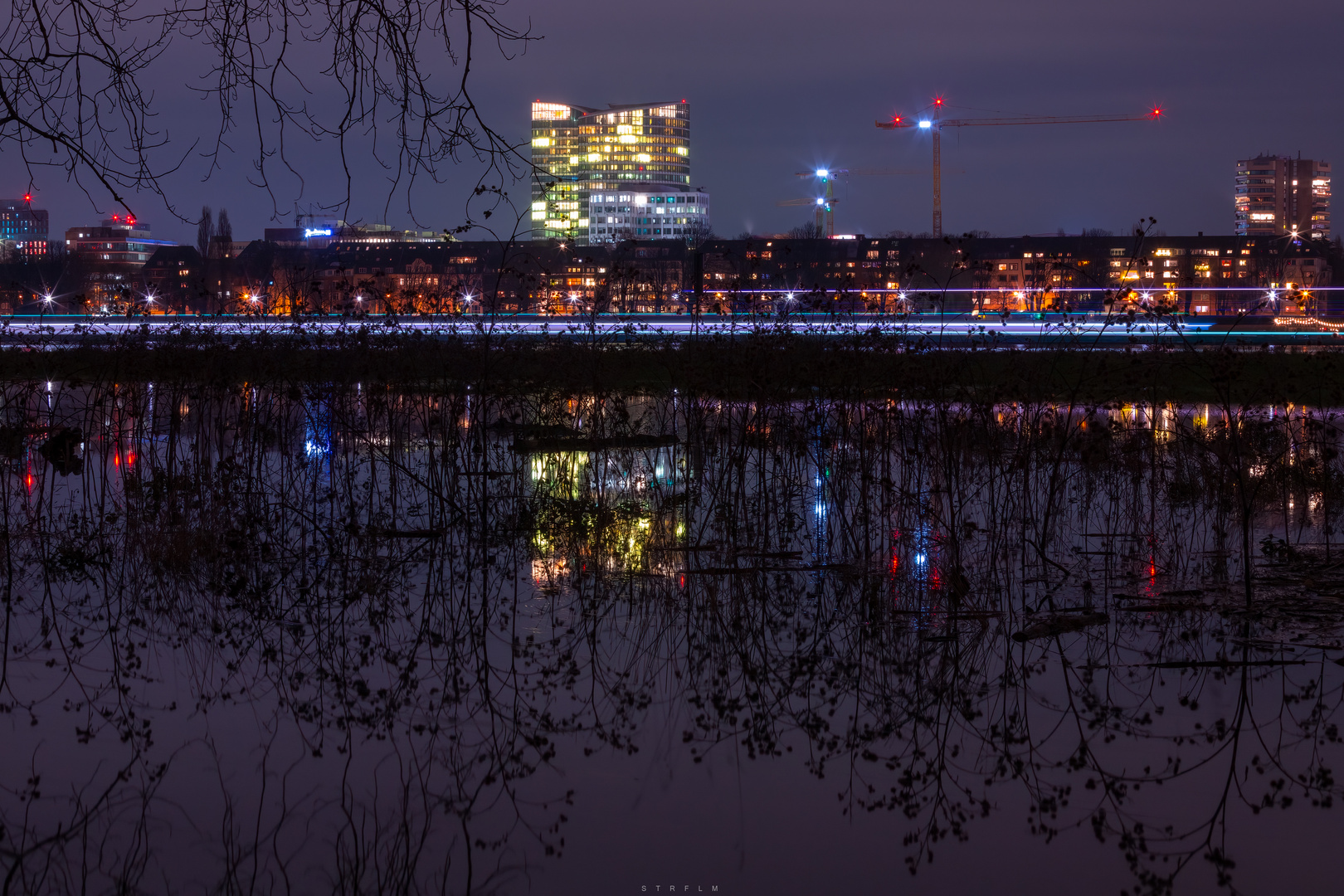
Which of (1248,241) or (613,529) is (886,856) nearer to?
(613,529)

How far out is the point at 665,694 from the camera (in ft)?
17.7

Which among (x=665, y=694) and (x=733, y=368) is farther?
(x=733, y=368)

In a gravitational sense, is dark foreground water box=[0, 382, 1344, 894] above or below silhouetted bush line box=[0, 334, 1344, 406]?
below

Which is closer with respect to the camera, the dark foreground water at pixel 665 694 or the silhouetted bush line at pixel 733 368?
the dark foreground water at pixel 665 694

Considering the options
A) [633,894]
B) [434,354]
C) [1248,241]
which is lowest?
[633,894]

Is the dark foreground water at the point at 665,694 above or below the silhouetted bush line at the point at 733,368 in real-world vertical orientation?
below

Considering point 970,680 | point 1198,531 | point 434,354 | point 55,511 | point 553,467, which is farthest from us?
point 434,354

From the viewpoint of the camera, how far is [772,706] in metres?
5.21

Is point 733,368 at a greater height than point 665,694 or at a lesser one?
greater

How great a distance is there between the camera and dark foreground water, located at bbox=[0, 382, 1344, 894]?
3.88 metres

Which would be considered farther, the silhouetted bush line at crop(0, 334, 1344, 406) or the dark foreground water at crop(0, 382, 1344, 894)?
the silhouetted bush line at crop(0, 334, 1344, 406)

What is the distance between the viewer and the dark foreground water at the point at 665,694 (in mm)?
3885

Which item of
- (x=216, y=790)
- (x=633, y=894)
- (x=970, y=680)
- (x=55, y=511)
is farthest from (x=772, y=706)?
(x=55, y=511)

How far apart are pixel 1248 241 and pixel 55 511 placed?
13636cm
